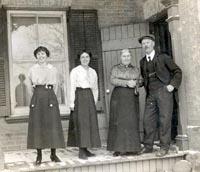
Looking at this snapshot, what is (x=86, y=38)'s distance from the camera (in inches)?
301

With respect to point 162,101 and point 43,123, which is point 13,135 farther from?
point 162,101

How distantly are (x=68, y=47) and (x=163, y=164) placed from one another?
301cm

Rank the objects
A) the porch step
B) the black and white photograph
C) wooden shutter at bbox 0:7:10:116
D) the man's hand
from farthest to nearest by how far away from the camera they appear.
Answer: wooden shutter at bbox 0:7:10:116 → the man's hand → the black and white photograph → the porch step

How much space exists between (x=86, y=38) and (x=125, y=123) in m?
2.35

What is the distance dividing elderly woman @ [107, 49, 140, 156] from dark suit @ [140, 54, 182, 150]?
0.20 meters

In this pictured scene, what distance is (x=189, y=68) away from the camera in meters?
6.00

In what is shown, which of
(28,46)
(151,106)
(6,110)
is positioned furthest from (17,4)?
(151,106)

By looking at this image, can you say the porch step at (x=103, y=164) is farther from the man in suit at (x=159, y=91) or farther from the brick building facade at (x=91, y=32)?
the brick building facade at (x=91, y=32)

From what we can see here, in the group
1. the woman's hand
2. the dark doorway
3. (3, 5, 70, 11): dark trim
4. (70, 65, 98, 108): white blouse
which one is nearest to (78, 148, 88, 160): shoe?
(70, 65, 98, 108): white blouse

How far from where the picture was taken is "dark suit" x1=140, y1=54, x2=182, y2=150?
5914 mm

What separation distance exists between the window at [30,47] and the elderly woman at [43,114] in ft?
Answer: 5.43

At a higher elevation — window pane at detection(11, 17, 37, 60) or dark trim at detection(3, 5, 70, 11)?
dark trim at detection(3, 5, 70, 11)

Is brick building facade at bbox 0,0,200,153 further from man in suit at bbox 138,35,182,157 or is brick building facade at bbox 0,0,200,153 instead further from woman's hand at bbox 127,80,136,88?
woman's hand at bbox 127,80,136,88

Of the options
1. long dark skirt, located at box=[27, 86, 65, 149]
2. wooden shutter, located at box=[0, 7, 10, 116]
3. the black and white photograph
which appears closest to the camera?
long dark skirt, located at box=[27, 86, 65, 149]
